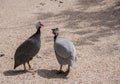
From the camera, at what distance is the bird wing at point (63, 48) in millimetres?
6633

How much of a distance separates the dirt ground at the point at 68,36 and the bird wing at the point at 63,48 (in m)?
0.49

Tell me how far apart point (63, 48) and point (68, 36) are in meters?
2.39

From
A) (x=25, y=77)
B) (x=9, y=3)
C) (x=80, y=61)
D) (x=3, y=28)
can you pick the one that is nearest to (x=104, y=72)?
(x=80, y=61)

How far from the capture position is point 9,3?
12.7m

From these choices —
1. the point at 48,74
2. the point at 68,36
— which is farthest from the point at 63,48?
the point at 68,36

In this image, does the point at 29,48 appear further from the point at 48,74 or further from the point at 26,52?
the point at 48,74

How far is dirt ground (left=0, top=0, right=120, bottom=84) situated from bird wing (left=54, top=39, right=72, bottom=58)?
49 cm

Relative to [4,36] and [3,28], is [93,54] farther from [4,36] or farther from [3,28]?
[3,28]

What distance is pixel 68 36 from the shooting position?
9031mm

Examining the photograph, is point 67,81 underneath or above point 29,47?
underneath

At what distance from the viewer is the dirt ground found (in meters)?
6.91

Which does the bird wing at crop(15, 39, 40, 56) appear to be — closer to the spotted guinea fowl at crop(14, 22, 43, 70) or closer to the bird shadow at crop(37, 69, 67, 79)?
the spotted guinea fowl at crop(14, 22, 43, 70)

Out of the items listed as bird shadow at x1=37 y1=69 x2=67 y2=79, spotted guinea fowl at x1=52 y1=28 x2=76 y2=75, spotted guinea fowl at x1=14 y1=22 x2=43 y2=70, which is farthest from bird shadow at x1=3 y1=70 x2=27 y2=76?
spotted guinea fowl at x1=52 y1=28 x2=76 y2=75

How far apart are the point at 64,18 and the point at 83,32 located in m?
1.52
